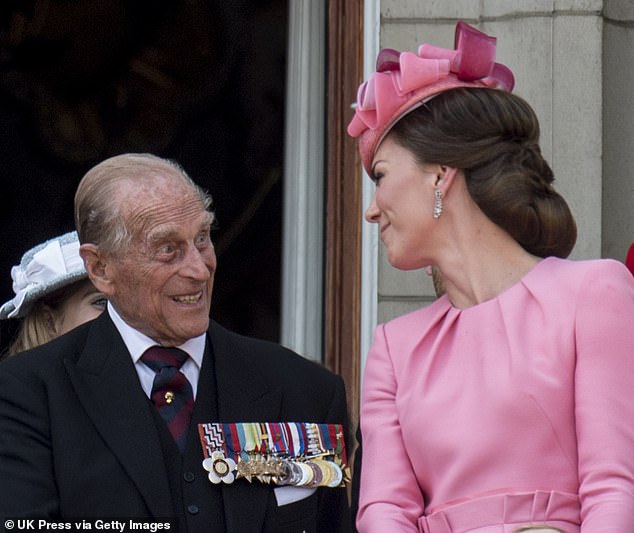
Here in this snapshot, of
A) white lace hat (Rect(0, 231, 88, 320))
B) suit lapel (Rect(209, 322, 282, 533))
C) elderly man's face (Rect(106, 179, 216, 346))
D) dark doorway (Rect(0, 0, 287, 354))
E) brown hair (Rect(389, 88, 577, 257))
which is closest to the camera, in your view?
brown hair (Rect(389, 88, 577, 257))

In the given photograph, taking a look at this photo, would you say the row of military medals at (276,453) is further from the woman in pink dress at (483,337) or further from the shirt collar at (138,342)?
the woman in pink dress at (483,337)

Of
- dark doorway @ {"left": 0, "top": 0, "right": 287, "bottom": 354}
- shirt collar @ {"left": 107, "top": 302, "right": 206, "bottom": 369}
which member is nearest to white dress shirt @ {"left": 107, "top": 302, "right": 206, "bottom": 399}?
shirt collar @ {"left": 107, "top": 302, "right": 206, "bottom": 369}

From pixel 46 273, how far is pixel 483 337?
1636mm

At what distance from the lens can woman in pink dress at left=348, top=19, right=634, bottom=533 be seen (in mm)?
3152

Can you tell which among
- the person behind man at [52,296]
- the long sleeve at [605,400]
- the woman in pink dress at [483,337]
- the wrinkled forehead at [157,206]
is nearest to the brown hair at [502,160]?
the woman in pink dress at [483,337]

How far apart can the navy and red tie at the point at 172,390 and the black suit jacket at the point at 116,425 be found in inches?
1.2

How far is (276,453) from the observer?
12.3 ft

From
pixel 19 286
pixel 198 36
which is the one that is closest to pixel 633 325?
pixel 19 286

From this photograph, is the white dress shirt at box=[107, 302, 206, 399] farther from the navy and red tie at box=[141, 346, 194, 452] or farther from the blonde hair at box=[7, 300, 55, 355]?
the blonde hair at box=[7, 300, 55, 355]

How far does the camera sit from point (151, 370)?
149 inches

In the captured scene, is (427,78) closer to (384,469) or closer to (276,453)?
(384,469)

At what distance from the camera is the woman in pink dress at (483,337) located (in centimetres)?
315

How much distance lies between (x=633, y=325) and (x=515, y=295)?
27 cm

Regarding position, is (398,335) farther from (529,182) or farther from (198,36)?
(198,36)
